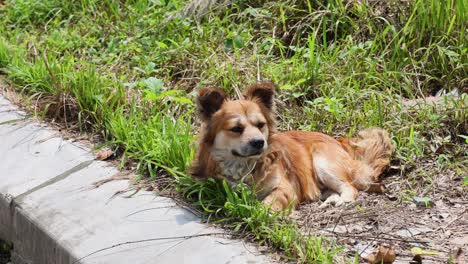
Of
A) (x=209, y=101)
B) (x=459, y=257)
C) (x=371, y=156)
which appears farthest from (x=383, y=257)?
(x=209, y=101)

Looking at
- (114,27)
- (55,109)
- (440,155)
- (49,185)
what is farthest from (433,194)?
(114,27)

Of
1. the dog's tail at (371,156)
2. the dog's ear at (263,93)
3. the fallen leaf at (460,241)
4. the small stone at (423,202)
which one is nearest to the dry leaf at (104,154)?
the dog's ear at (263,93)

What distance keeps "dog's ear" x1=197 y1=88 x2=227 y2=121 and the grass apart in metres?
0.38

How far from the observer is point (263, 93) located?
17.9 feet

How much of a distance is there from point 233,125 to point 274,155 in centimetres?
42

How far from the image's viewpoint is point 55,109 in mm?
6750

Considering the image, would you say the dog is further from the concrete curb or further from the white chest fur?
the concrete curb

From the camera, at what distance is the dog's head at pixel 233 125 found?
16.9ft

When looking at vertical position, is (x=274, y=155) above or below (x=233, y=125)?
below

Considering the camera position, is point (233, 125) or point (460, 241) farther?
point (233, 125)

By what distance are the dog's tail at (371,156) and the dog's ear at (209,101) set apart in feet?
3.63

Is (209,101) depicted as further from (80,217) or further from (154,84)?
(154,84)

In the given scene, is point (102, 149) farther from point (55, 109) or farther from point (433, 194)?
point (433, 194)

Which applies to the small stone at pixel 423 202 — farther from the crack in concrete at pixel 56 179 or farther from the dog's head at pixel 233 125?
the crack in concrete at pixel 56 179
